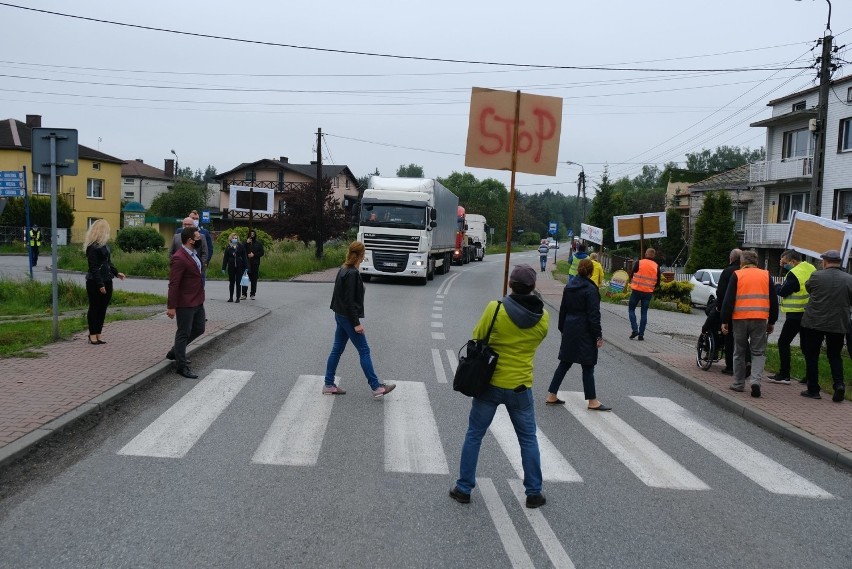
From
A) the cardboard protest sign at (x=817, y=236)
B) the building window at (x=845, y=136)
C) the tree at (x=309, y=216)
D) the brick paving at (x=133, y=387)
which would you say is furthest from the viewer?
the tree at (x=309, y=216)

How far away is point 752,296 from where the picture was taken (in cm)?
957

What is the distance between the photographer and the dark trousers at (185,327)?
9.54 m

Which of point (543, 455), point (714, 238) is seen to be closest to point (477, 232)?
point (714, 238)

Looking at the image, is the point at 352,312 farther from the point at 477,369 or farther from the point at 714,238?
the point at 714,238

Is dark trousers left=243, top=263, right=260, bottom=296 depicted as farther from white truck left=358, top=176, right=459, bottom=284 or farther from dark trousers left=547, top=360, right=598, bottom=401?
dark trousers left=547, top=360, right=598, bottom=401

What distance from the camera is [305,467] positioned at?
19.8 ft

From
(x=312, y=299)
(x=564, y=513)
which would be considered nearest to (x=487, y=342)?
(x=564, y=513)

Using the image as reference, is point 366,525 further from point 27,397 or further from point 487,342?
point 27,397

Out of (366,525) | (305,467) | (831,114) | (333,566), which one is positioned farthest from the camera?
(831,114)

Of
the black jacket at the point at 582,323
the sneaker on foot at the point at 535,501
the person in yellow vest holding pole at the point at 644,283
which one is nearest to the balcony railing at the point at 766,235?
the person in yellow vest holding pole at the point at 644,283

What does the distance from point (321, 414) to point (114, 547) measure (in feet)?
12.1

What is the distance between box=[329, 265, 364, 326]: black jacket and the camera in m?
8.63

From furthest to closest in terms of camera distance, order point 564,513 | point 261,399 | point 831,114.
→ 1. point 831,114
2. point 261,399
3. point 564,513

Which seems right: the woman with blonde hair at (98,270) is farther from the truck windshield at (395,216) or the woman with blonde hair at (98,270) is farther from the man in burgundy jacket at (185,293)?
the truck windshield at (395,216)
